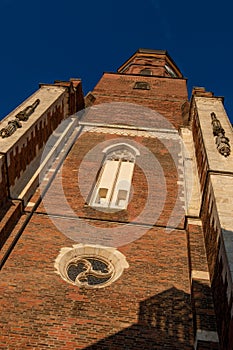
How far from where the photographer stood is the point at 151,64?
32.7m

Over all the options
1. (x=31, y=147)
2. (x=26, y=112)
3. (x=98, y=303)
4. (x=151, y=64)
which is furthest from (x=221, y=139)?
(x=151, y=64)

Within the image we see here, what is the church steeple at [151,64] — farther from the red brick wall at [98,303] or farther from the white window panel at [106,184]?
the red brick wall at [98,303]

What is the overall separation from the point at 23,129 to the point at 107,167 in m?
3.49

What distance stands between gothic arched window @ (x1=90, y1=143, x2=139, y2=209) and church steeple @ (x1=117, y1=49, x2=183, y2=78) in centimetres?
1586

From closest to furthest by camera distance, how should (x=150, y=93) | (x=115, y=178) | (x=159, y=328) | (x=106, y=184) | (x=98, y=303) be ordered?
(x=159, y=328) → (x=98, y=303) → (x=106, y=184) → (x=115, y=178) → (x=150, y=93)

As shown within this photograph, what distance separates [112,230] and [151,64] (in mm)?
22878

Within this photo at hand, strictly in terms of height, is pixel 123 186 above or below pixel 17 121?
below

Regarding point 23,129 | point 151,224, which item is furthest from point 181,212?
point 23,129

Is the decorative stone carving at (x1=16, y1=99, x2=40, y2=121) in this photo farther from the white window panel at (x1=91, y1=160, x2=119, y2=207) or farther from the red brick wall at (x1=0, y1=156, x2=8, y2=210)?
the white window panel at (x1=91, y1=160, x2=119, y2=207)

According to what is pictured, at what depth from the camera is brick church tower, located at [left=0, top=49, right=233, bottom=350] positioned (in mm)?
8422

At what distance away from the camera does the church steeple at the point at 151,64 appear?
3167 cm

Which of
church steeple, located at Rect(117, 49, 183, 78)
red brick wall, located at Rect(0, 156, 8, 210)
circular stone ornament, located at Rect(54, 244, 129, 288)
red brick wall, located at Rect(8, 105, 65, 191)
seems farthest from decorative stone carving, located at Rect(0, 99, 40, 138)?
church steeple, located at Rect(117, 49, 183, 78)

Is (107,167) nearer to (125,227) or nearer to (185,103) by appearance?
(125,227)

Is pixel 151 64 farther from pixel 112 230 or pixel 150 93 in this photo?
pixel 112 230
